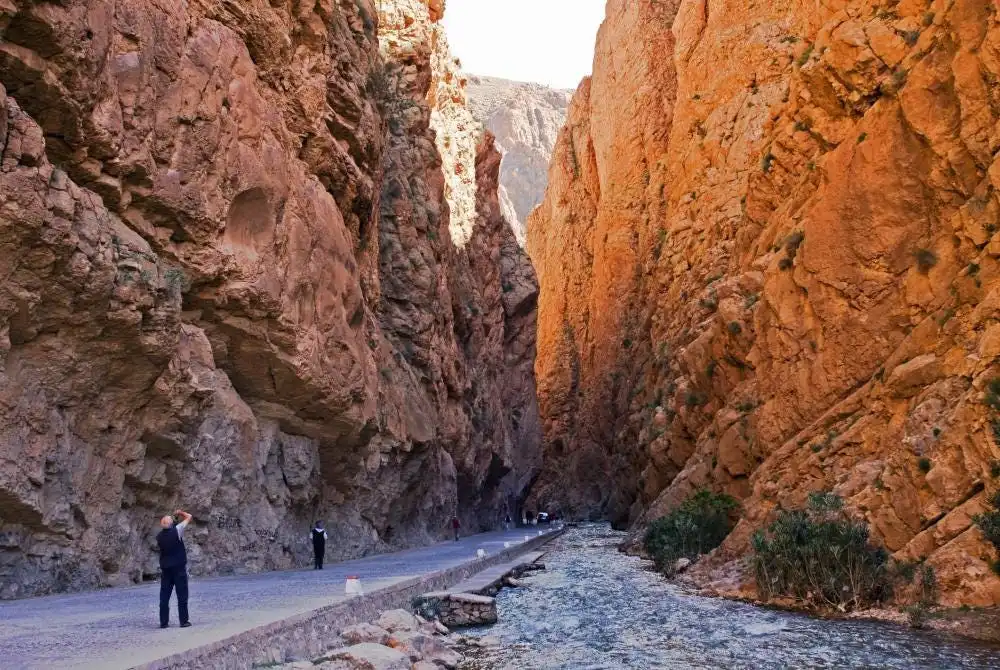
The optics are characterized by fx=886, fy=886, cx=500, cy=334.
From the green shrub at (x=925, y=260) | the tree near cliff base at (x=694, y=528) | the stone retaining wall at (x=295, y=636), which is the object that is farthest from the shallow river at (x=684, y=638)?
the green shrub at (x=925, y=260)

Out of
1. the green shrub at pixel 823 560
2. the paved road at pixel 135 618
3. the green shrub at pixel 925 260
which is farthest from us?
the green shrub at pixel 925 260

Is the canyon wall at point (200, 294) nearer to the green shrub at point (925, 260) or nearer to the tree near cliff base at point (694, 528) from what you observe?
the tree near cliff base at point (694, 528)

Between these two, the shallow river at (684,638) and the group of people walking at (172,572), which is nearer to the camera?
the group of people walking at (172,572)

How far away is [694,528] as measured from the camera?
78.9 feet

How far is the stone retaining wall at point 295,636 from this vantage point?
7695mm

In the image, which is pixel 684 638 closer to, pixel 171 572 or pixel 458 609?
pixel 458 609

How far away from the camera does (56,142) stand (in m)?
14.3

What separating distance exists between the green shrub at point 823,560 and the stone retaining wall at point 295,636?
255 inches

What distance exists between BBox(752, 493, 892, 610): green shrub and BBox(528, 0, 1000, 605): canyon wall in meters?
0.60

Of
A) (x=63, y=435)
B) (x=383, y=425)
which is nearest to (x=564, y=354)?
(x=383, y=425)

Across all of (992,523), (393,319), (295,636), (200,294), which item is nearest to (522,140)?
(393,319)

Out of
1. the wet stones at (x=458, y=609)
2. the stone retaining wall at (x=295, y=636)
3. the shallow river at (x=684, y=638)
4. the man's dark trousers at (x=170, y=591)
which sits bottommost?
the shallow river at (x=684, y=638)

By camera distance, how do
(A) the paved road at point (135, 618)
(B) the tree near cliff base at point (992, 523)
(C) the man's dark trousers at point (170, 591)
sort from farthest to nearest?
(B) the tree near cliff base at point (992, 523), (C) the man's dark trousers at point (170, 591), (A) the paved road at point (135, 618)

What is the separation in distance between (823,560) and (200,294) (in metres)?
13.0
